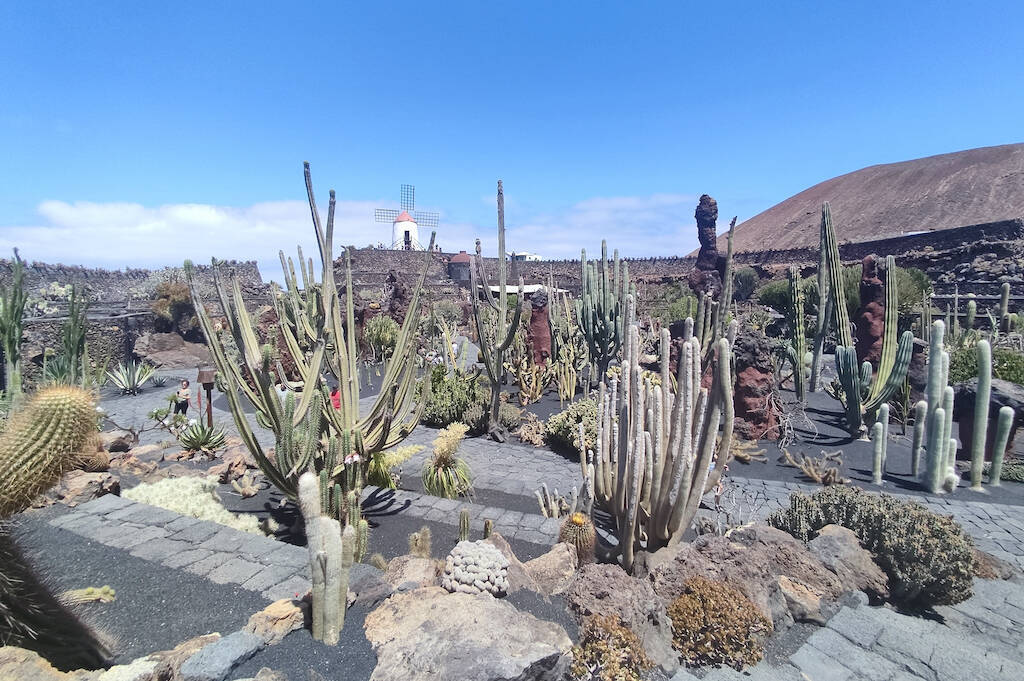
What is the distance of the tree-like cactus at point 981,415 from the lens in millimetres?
5707

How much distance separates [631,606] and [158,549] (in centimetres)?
307

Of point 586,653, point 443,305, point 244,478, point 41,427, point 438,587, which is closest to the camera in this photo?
point 41,427

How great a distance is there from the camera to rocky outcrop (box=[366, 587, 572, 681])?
2.33 m

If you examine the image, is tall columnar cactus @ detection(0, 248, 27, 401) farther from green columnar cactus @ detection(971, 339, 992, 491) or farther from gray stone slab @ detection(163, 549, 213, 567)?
green columnar cactus @ detection(971, 339, 992, 491)

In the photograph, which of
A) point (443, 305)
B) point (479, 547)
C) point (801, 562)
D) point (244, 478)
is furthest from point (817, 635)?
point (443, 305)

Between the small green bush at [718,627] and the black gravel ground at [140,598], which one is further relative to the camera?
the small green bush at [718,627]

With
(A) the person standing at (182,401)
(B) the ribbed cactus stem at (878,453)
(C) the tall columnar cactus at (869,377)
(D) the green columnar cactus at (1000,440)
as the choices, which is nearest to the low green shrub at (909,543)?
(B) the ribbed cactus stem at (878,453)

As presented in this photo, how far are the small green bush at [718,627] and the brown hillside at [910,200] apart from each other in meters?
36.3

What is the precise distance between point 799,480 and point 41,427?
21.3 feet

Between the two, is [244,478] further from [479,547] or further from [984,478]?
[984,478]

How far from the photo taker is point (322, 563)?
8.15ft

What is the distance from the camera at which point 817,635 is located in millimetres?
3275

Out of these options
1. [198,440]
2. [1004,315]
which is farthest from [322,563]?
[1004,315]

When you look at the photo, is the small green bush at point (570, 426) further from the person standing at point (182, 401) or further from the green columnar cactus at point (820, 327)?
the person standing at point (182, 401)
